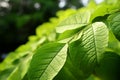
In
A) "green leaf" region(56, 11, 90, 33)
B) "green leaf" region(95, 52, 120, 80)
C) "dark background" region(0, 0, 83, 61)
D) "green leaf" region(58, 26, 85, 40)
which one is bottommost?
"dark background" region(0, 0, 83, 61)

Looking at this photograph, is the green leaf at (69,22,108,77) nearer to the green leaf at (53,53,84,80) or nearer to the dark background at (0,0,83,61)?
the green leaf at (53,53,84,80)

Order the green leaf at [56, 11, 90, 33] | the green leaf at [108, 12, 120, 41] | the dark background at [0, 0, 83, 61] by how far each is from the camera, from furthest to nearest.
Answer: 1. the dark background at [0, 0, 83, 61]
2. the green leaf at [56, 11, 90, 33]
3. the green leaf at [108, 12, 120, 41]

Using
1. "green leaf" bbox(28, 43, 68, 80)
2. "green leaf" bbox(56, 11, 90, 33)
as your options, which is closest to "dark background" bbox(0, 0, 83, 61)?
"green leaf" bbox(56, 11, 90, 33)

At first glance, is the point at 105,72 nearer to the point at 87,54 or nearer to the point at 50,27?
the point at 87,54

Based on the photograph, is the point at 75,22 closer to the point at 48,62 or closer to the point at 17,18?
the point at 48,62

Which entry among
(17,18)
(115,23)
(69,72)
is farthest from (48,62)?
(17,18)

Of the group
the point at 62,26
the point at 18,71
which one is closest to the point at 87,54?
the point at 62,26

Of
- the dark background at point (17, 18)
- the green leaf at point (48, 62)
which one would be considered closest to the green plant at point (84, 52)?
the green leaf at point (48, 62)
